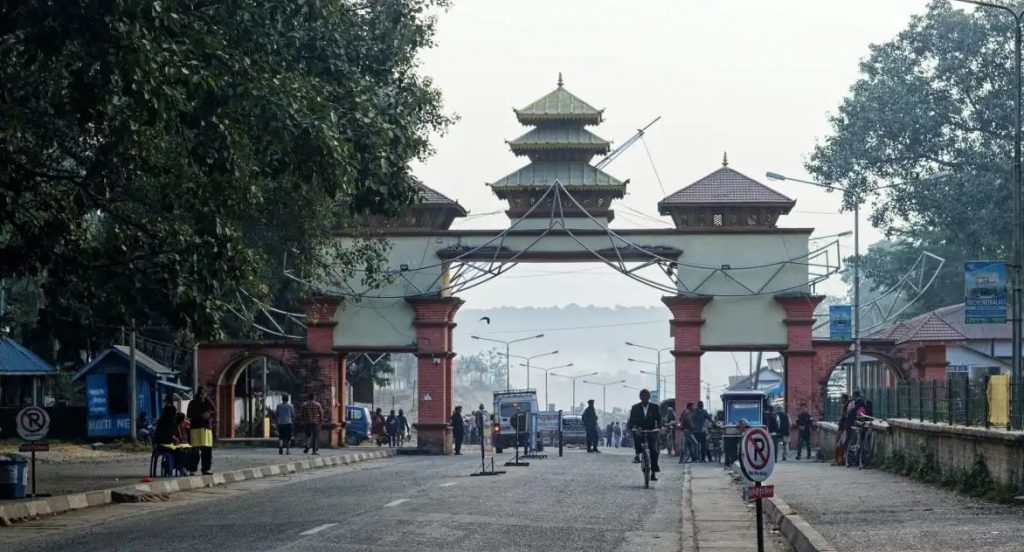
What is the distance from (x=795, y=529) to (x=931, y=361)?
37430mm

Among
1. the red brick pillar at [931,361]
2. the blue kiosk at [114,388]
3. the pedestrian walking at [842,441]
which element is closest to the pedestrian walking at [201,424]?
the pedestrian walking at [842,441]

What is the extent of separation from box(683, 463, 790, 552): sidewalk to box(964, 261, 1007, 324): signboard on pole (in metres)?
7.03

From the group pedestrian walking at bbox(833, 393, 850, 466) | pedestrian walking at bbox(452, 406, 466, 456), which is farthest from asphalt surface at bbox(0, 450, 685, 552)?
pedestrian walking at bbox(452, 406, 466, 456)

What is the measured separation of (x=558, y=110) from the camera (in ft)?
194

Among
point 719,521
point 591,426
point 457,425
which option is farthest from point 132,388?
point 719,521

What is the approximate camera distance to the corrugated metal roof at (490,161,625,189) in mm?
56328

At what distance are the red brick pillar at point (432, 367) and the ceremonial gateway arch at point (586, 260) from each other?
5 centimetres

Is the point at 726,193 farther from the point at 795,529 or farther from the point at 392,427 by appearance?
the point at 795,529

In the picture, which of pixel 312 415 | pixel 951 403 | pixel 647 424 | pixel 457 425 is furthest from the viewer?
pixel 457 425

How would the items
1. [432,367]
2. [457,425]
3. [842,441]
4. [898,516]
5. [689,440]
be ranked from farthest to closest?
[432,367] → [457,425] → [689,440] → [842,441] → [898,516]

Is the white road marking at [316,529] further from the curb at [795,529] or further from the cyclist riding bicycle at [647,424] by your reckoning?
the cyclist riding bicycle at [647,424]

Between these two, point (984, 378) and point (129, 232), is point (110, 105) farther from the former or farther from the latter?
point (984, 378)

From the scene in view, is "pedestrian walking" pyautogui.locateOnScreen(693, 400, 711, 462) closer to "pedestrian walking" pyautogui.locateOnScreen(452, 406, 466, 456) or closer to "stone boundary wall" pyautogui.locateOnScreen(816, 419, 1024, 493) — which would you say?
"pedestrian walking" pyautogui.locateOnScreen(452, 406, 466, 456)

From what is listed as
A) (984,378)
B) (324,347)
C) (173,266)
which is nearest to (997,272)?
(984,378)
